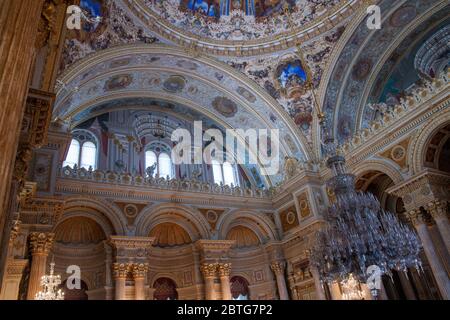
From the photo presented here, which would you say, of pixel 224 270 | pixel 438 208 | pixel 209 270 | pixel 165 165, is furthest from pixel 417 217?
pixel 165 165

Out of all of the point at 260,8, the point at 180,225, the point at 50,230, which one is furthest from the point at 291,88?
the point at 50,230

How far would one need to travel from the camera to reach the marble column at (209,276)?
12.6 m

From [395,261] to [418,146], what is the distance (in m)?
4.74

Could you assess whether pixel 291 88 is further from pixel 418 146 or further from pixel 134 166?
pixel 134 166

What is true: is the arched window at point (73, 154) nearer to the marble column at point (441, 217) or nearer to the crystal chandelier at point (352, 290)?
the crystal chandelier at point (352, 290)

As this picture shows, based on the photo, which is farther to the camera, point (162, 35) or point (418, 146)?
point (162, 35)

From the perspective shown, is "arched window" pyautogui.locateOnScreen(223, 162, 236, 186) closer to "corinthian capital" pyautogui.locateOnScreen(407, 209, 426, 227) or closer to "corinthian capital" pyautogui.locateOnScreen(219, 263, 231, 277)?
"corinthian capital" pyautogui.locateOnScreen(219, 263, 231, 277)

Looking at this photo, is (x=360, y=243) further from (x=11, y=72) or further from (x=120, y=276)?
(x=120, y=276)

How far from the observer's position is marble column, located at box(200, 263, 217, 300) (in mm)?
12555

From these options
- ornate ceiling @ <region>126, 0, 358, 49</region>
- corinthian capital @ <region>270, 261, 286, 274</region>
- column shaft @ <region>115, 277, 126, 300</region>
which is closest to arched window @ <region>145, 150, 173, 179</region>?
ornate ceiling @ <region>126, 0, 358, 49</region>
